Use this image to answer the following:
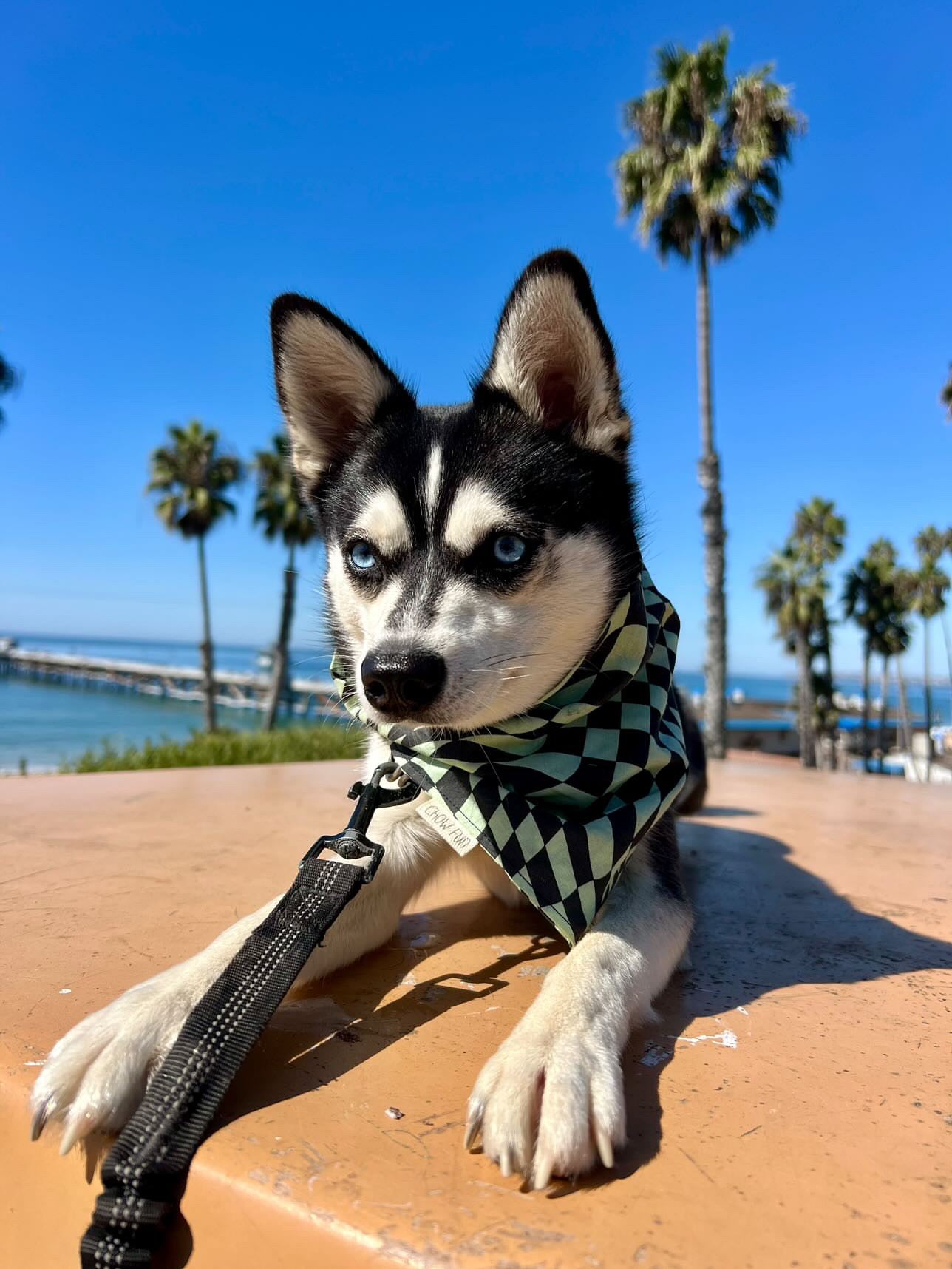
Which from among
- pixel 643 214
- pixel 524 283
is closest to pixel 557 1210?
pixel 524 283

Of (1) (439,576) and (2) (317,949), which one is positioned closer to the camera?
(2) (317,949)

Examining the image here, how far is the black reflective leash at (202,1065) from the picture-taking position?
3.32 ft

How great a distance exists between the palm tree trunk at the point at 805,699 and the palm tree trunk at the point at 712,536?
14368 mm

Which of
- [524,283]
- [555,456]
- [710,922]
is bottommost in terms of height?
[710,922]

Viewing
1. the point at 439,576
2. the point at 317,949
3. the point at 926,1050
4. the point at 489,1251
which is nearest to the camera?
the point at 489,1251

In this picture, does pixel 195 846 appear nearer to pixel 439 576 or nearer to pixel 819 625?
pixel 439 576

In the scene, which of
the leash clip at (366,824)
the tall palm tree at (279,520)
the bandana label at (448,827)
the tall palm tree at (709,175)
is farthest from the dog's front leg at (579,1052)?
the tall palm tree at (279,520)

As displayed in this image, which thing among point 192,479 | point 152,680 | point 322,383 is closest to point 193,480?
point 192,479

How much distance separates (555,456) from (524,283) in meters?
0.48

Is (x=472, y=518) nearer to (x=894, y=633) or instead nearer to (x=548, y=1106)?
(x=548, y=1106)

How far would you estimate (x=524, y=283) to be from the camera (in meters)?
2.09

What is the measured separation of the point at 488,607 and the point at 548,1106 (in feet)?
3.44

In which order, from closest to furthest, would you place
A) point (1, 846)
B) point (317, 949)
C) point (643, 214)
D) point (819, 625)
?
point (317, 949) → point (1, 846) → point (643, 214) → point (819, 625)

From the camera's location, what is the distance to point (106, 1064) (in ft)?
4.15
